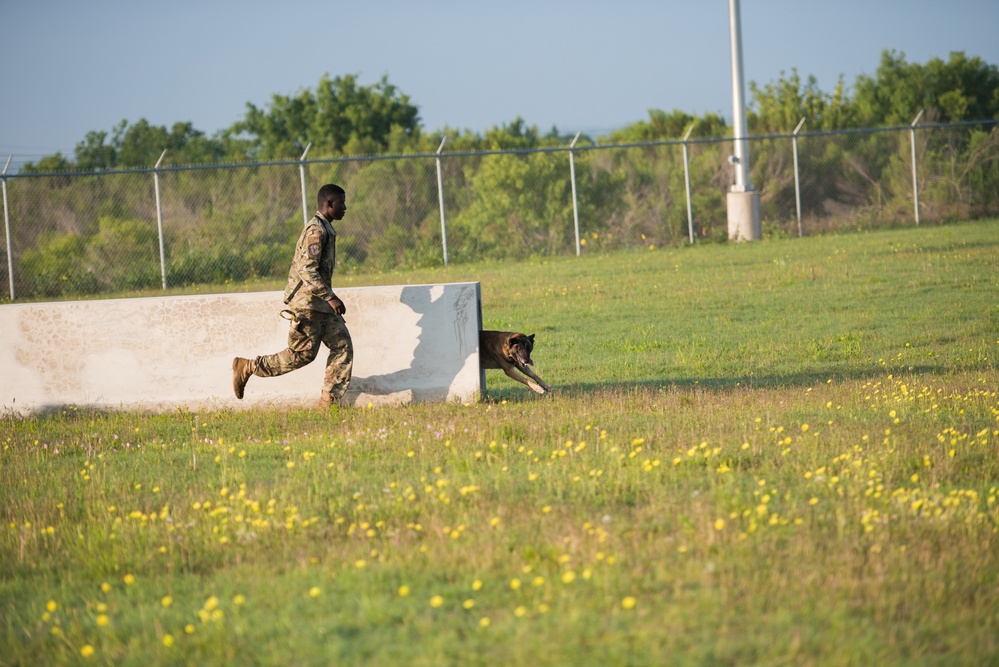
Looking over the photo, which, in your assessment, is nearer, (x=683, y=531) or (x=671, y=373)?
(x=683, y=531)

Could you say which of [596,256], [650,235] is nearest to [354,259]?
[596,256]

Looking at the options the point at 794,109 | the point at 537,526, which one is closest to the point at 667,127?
the point at 794,109

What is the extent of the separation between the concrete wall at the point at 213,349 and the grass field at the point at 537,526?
0.31m

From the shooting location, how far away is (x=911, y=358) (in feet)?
36.2

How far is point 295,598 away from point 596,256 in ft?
60.7

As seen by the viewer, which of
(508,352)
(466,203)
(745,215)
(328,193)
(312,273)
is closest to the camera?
(312,273)

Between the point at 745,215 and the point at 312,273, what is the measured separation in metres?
16.9

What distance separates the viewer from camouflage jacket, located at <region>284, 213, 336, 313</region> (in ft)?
28.8

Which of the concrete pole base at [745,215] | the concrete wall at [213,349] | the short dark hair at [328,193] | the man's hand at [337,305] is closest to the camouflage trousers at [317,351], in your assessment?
the man's hand at [337,305]

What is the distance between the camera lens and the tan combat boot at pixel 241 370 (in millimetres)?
9180

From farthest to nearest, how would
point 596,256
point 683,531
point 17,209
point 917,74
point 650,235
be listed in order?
point 917,74 → point 650,235 → point 17,209 → point 596,256 → point 683,531

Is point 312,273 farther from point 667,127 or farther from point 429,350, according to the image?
point 667,127

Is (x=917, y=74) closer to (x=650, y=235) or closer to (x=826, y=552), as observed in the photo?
(x=650, y=235)

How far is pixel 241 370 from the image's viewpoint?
30.2 ft
